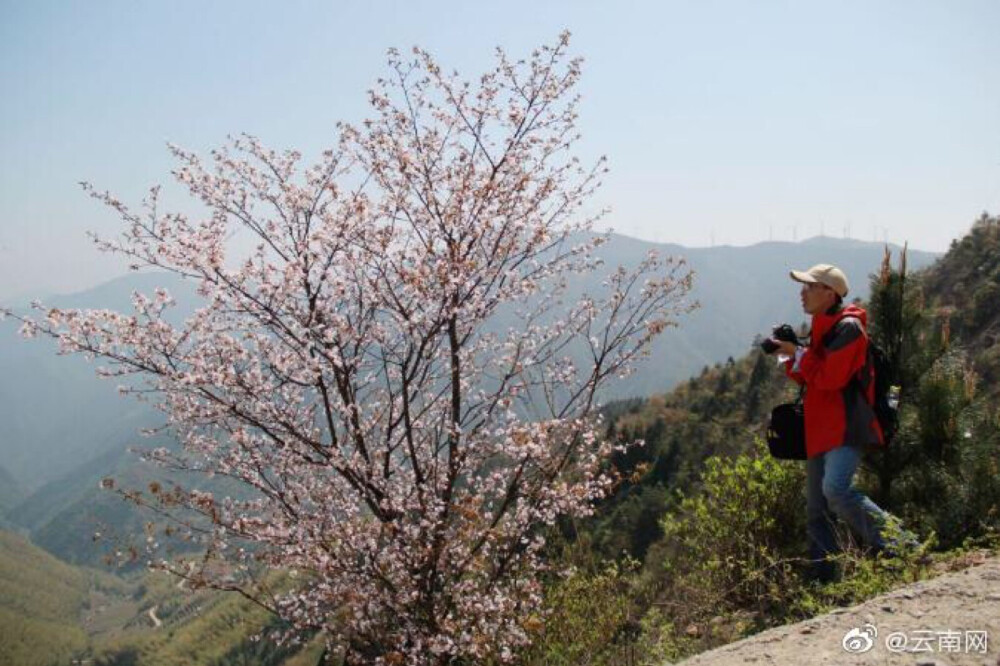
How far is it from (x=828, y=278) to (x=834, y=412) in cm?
111

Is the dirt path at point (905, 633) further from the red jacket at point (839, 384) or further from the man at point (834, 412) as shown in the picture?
the red jacket at point (839, 384)

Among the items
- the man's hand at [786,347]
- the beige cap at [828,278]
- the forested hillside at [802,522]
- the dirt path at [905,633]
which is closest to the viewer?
the dirt path at [905,633]

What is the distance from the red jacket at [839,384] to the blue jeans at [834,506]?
129 millimetres

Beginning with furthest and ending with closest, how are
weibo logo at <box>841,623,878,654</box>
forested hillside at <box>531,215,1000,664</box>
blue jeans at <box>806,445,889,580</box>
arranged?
forested hillside at <box>531,215,1000,664</box> < blue jeans at <box>806,445,889,580</box> < weibo logo at <box>841,623,878,654</box>

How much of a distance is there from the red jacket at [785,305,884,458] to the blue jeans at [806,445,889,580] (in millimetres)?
A: 129

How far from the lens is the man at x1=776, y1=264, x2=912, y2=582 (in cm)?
489

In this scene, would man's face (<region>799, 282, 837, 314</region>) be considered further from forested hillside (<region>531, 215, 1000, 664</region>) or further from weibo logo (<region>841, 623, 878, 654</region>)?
weibo logo (<region>841, 623, 878, 654</region>)

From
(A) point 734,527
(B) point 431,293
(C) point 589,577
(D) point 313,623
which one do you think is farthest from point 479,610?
(B) point 431,293

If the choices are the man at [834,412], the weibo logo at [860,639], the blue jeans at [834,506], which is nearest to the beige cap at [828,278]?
the man at [834,412]

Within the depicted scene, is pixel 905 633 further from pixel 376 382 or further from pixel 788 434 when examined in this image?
pixel 376 382

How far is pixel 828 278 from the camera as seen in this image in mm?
5328

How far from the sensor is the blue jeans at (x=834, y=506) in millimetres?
4863

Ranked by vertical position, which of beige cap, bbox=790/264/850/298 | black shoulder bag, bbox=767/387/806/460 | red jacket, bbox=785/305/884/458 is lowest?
black shoulder bag, bbox=767/387/806/460

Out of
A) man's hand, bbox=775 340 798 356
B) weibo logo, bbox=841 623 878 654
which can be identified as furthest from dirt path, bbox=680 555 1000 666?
man's hand, bbox=775 340 798 356
